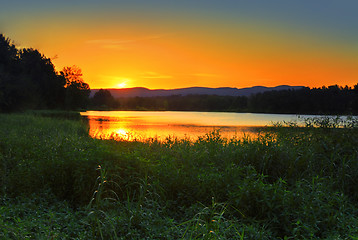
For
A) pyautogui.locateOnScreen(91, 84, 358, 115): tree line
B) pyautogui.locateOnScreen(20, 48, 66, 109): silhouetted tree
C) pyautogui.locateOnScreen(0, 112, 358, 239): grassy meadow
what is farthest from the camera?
pyautogui.locateOnScreen(91, 84, 358, 115): tree line

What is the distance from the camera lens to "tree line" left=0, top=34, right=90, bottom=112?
37.9m

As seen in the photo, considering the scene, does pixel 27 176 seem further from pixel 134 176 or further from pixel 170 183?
pixel 170 183

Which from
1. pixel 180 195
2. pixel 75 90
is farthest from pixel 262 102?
pixel 180 195

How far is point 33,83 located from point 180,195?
57.4 m

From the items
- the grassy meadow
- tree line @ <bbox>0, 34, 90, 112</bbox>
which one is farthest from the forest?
the grassy meadow

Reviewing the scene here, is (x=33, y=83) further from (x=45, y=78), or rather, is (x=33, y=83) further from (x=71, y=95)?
(x=71, y=95)

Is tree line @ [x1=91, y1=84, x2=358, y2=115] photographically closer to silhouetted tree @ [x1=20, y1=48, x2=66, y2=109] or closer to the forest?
the forest

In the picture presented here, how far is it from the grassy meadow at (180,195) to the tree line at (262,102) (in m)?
32.2

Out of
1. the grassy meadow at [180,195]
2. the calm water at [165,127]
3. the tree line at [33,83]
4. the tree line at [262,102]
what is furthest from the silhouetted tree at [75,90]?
the grassy meadow at [180,195]

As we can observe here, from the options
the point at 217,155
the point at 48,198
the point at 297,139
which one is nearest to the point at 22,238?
the point at 48,198

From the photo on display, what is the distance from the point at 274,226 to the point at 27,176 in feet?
19.4

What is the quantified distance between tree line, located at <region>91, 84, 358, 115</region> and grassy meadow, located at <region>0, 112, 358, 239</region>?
32.2m

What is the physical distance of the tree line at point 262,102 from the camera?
7700 centimetres

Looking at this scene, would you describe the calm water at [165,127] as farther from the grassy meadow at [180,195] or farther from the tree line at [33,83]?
the tree line at [33,83]
